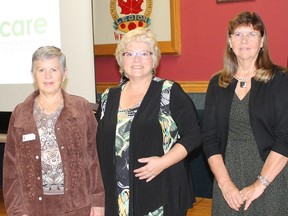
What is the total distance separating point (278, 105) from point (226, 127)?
0.26m

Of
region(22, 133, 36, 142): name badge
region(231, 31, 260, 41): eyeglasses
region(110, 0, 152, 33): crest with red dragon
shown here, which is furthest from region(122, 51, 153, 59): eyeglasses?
region(110, 0, 152, 33): crest with red dragon

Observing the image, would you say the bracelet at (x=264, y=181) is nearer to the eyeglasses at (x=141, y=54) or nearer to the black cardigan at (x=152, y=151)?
the black cardigan at (x=152, y=151)

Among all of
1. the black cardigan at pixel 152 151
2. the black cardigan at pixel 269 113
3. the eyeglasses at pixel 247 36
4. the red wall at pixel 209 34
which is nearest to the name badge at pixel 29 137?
the black cardigan at pixel 152 151

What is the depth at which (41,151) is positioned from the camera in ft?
6.66

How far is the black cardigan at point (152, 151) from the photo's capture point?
2031mm

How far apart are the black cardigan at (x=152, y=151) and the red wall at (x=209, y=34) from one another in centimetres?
156

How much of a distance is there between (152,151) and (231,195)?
1.31ft

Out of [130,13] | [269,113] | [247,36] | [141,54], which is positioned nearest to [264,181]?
[269,113]

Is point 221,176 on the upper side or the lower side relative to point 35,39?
lower

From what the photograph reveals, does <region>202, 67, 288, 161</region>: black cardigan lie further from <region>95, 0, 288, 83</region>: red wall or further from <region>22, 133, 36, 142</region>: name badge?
<region>95, 0, 288, 83</region>: red wall

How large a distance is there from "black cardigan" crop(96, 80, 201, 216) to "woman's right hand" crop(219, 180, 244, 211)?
0.55 feet

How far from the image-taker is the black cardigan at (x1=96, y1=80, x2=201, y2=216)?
2031 mm

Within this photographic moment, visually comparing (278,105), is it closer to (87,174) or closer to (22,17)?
(87,174)

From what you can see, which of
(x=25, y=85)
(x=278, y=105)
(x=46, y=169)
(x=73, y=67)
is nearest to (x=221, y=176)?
(x=278, y=105)
